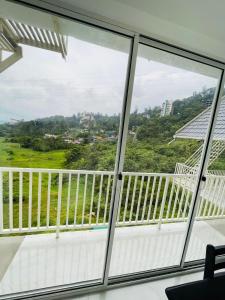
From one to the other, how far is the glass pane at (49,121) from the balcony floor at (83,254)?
1 cm

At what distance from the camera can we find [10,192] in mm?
1915

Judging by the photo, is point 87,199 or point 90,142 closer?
point 90,142

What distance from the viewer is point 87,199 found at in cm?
246

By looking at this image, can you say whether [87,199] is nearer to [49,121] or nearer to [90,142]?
[90,142]

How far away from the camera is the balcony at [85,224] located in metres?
1.91

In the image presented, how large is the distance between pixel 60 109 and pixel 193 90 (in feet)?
4.32

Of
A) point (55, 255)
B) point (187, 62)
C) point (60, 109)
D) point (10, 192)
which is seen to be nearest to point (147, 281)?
point (55, 255)

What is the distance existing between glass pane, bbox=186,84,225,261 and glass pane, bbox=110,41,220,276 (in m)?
0.17

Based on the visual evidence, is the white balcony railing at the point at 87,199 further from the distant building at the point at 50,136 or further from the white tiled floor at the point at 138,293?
the white tiled floor at the point at 138,293

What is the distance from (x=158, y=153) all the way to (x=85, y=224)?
144 cm

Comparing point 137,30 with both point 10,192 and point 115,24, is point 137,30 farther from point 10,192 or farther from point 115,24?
point 10,192

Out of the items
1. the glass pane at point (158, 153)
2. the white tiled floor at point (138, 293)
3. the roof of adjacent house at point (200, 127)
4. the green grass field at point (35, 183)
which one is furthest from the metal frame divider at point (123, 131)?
the roof of adjacent house at point (200, 127)

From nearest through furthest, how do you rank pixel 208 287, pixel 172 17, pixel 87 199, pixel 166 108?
1. pixel 208 287
2. pixel 172 17
3. pixel 166 108
4. pixel 87 199

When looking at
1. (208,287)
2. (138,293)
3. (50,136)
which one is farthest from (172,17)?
(138,293)
